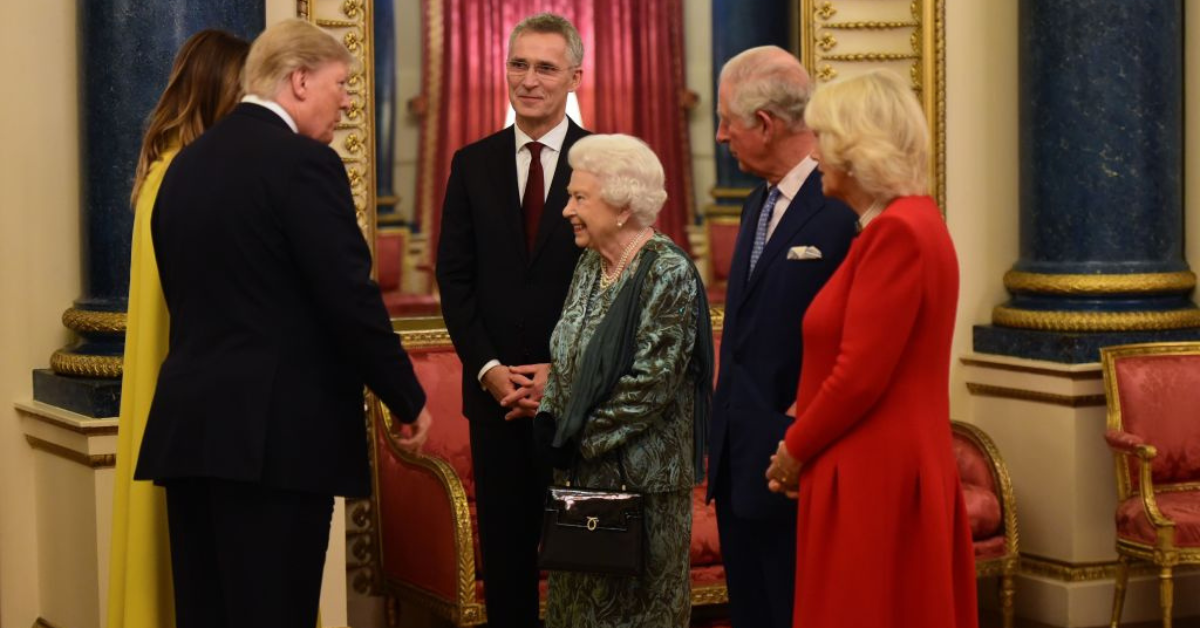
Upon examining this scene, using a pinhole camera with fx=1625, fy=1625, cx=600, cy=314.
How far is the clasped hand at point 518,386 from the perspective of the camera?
4.02 m

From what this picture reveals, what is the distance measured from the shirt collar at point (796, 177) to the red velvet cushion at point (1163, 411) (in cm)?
267

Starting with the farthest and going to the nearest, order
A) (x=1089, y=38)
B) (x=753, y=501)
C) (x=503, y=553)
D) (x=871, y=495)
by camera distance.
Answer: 1. (x=1089, y=38)
2. (x=503, y=553)
3. (x=753, y=501)
4. (x=871, y=495)

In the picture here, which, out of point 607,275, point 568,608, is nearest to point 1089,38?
point 607,275

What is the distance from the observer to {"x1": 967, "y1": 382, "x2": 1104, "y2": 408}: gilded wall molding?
5.84m

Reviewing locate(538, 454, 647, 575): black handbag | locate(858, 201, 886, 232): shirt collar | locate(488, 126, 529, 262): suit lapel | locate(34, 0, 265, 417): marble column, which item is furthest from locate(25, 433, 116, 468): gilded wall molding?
locate(858, 201, 886, 232): shirt collar

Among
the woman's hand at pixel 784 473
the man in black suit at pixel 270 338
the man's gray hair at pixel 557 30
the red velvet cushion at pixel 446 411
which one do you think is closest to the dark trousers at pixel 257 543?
the man in black suit at pixel 270 338

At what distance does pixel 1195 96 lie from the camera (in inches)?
242

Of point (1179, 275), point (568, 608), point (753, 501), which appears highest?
point (1179, 275)

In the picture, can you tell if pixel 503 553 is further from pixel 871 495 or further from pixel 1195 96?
pixel 1195 96

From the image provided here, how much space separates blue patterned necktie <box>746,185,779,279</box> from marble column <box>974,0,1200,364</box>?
8.89 ft

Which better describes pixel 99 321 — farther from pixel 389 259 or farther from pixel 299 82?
pixel 299 82

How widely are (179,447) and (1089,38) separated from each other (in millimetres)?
3964

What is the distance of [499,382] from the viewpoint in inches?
159

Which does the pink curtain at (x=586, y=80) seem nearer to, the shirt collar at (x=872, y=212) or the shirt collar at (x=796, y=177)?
the shirt collar at (x=796, y=177)
